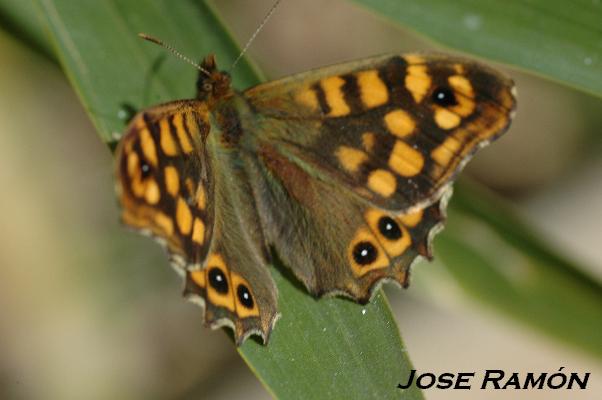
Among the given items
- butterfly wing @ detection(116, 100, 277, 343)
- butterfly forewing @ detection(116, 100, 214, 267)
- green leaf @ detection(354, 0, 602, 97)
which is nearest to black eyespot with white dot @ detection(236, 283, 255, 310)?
butterfly wing @ detection(116, 100, 277, 343)

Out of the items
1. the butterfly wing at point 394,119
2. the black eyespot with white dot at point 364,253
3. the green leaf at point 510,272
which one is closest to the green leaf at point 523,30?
the butterfly wing at point 394,119

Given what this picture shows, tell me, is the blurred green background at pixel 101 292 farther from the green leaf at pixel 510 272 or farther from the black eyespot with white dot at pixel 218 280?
the black eyespot with white dot at pixel 218 280

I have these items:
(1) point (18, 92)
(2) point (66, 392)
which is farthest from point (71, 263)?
(1) point (18, 92)

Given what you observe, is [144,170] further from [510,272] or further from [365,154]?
[510,272]

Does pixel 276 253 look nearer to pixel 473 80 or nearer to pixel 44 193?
pixel 473 80

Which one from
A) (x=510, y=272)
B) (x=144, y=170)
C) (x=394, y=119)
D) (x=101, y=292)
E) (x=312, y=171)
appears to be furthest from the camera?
(x=101, y=292)

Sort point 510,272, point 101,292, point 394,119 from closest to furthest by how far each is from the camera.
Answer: point 394,119 → point 510,272 → point 101,292

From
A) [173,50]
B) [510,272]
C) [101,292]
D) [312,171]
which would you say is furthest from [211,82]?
[101,292]
